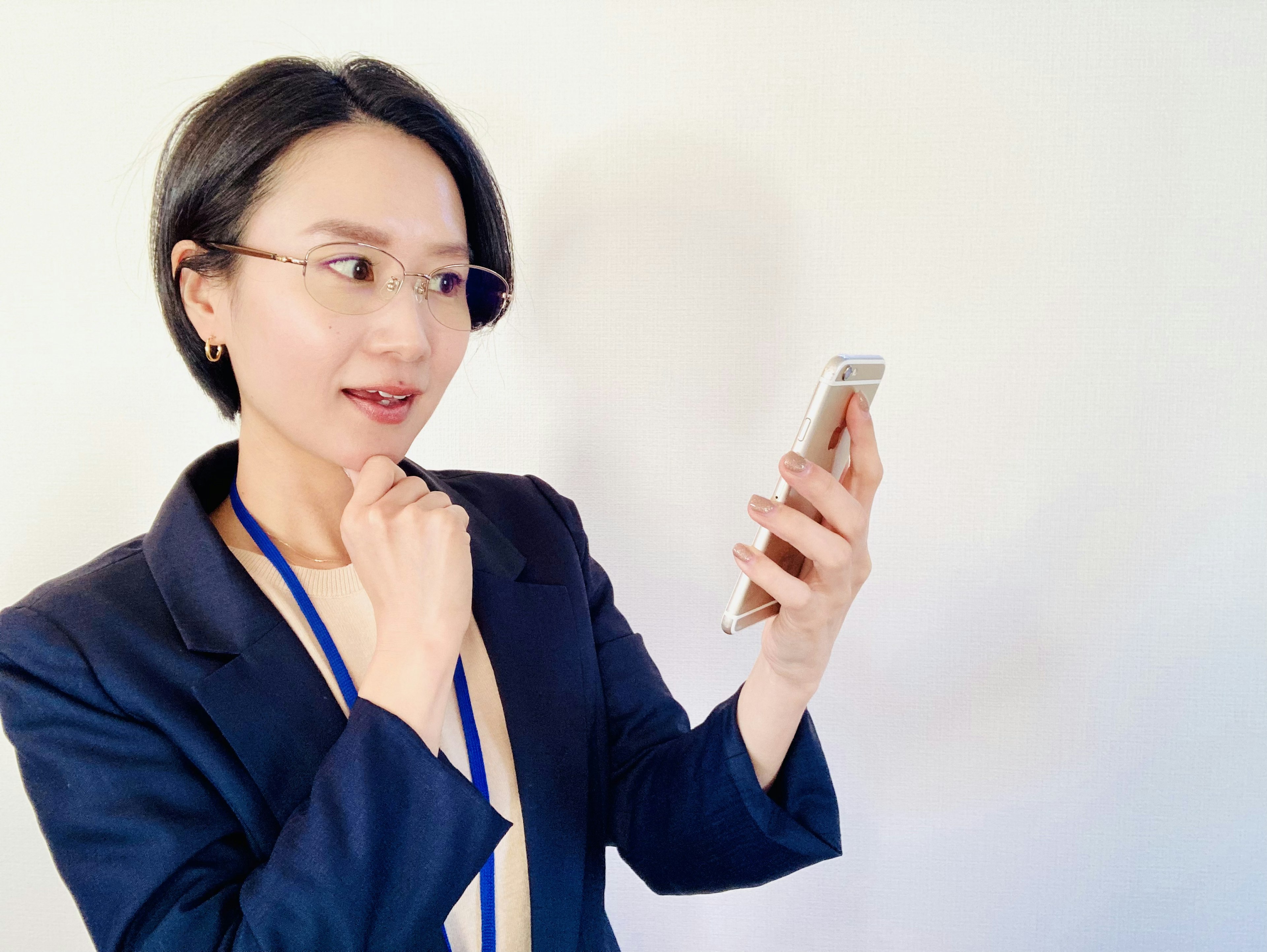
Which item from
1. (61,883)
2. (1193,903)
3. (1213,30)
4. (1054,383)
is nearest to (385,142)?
(1054,383)

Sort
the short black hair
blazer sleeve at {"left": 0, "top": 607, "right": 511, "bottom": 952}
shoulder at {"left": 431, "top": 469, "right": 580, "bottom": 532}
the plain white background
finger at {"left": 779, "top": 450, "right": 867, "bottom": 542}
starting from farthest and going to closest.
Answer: the plain white background, shoulder at {"left": 431, "top": 469, "right": 580, "bottom": 532}, the short black hair, finger at {"left": 779, "top": 450, "right": 867, "bottom": 542}, blazer sleeve at {"left": 0, "top": 607, "right": 511, "bottom": 952}

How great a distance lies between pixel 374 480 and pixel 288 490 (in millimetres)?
204

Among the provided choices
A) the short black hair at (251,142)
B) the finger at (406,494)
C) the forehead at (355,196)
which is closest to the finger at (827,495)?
the finger at (406,494)

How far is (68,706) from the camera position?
1.05 m

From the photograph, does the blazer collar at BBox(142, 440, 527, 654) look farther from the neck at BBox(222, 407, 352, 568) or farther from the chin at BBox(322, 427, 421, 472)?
the chin at BBox(322, 427, 421, 472)

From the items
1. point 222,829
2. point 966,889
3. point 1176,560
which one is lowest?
point 966,889

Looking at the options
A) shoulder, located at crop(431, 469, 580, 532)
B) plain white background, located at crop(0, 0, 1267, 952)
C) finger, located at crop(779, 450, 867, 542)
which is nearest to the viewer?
finger, located at crop(779, 450, 867, 542)

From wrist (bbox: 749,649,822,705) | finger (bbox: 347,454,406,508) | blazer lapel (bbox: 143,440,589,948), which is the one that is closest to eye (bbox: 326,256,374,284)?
finger (bbox: 347,454,406,508)

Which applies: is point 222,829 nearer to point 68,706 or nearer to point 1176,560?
point 68,706

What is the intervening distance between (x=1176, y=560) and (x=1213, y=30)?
1001mm

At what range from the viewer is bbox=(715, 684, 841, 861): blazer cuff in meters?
1.31

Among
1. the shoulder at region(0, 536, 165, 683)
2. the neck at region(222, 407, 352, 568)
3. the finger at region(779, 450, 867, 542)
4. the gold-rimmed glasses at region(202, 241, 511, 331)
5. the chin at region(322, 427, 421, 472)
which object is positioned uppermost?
the gold-rimmed glasses at region(202, 241, 511, 331)

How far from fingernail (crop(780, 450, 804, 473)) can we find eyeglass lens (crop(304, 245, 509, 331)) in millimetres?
531

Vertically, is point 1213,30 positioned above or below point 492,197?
above
